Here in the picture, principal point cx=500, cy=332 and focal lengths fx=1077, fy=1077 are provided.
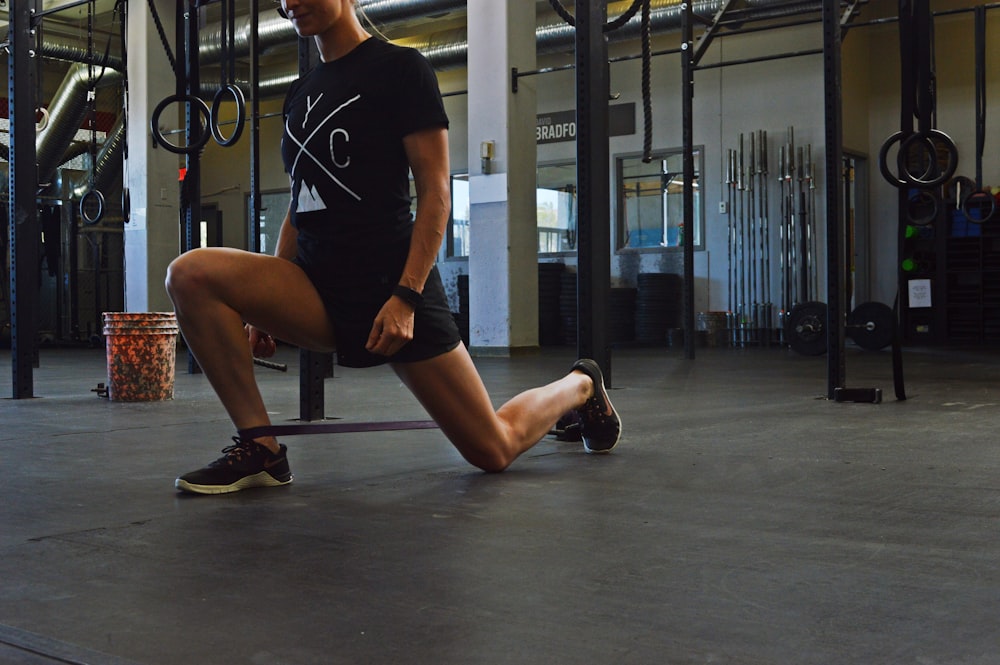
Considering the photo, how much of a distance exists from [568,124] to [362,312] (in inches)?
425

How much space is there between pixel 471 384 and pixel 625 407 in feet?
7.50

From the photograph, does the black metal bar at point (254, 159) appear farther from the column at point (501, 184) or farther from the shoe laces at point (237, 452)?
the column at point (501, 184)

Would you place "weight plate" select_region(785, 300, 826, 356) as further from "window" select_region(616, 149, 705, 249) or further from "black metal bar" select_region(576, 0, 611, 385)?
"black metal bar" select_region(576, 0, 611, 385)

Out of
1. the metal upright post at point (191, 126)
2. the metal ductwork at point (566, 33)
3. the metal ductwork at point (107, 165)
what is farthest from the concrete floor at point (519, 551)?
the metal ductwork at point (107, 165)

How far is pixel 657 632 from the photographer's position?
1.31 m

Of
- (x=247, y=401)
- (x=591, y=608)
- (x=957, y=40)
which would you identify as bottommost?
(x=591, y=608)

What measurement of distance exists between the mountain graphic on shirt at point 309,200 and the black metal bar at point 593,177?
4.36 feet

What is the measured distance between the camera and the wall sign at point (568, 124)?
12.3m

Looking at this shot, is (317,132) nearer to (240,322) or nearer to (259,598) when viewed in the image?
(240,322)

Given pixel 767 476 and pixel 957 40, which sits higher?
pixel 957 40

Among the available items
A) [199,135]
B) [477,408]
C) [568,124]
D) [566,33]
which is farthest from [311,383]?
[568,124]

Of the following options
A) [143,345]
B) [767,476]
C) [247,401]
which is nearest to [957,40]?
[143,345]

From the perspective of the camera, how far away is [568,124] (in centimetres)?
1268

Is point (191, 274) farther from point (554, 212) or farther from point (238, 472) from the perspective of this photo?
point (554, 212)
